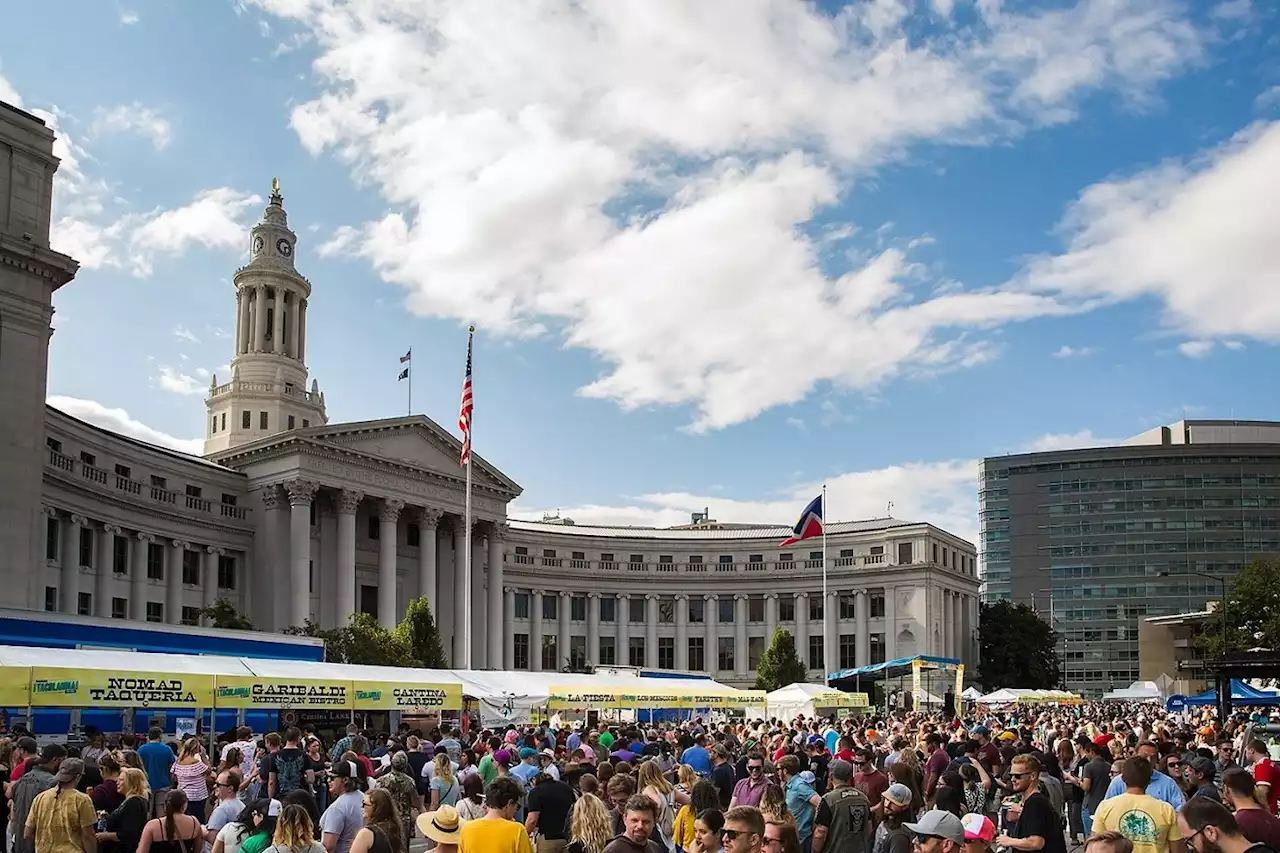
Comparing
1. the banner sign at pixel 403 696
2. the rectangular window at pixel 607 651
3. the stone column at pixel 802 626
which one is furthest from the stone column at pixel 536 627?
the banner sign at pixel 403 696

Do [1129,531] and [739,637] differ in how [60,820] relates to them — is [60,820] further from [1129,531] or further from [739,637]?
[1129,531]

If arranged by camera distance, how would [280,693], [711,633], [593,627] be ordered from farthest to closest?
1. [711,633]
2. [593,627]
3. [280,693]

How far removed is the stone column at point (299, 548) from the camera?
72938 millimetres

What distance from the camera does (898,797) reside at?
35.9ft

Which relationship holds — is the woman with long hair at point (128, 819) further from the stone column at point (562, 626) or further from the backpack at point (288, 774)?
the stone column at point (562, 626)

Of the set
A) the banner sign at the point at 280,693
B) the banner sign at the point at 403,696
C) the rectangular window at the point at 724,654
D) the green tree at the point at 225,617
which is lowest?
the rectangular window at the point at 724,654

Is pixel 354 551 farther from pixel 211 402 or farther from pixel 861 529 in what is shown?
pixel 861 529

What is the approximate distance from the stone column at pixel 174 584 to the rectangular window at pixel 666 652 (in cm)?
5026

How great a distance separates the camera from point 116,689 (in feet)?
78.9

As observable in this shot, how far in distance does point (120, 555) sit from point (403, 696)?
43.3m

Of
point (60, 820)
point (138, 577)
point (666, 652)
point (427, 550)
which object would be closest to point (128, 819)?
point (60, 820)

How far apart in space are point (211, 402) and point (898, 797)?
94135mm

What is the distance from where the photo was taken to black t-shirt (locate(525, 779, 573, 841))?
13.1 m

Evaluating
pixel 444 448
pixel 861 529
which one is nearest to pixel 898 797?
pixel 444 448
